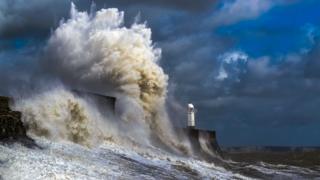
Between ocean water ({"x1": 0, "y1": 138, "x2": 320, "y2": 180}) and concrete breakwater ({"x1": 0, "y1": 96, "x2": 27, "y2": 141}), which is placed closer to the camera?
ocean water ({"x1": 0, "y1": 138, "x2": 320, "y2": 180})

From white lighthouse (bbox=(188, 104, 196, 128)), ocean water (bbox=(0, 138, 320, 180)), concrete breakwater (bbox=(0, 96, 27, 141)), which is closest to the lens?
ocean water (bbox=(0, 138, 320, 180))

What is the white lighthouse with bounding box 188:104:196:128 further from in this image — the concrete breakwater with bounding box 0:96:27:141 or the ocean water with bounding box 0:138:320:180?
the concrete breakwater with bounding box 0:96:27:141

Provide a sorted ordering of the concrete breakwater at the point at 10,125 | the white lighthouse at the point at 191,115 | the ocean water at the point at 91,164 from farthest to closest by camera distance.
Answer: the white lighthouse at the point at 191,115, the concrete breakwater at the point at 10,125, the ocean water at the point at 91,164

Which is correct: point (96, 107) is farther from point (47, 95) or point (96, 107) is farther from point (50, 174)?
point (50, 174)

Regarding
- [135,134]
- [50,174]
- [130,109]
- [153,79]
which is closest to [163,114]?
[153,79]

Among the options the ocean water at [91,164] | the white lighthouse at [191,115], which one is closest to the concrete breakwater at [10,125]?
the ocean water at [91,164]

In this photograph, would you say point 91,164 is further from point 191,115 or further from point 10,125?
point 191,115

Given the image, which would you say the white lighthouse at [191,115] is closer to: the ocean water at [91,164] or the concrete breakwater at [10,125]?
the ocean water at [91,164]

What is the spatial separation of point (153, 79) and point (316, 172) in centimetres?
845

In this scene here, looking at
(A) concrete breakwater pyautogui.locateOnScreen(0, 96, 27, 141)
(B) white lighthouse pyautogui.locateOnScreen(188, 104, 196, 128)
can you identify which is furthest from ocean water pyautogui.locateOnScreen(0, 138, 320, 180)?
(B) white lighthouse pyautogui.locateOnScreen(188, 104, 196, 128)

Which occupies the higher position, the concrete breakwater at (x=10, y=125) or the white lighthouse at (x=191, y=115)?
the white lighthouse at (x=191, y=115)

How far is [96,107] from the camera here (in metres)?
21.4

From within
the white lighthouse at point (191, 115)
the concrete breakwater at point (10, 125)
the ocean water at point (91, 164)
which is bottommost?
the ocean water at point (91, 164)

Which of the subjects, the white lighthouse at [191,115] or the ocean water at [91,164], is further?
the white lighthouse at [191,115]
